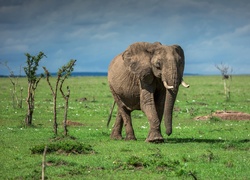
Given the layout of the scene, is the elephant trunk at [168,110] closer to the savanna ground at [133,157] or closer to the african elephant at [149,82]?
the african elephant at [149,82]

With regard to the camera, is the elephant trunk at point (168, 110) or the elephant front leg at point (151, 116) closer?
the elephant trunk at point (168, 110)

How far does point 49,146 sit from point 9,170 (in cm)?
252

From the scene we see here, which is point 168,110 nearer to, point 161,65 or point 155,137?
point 155,137

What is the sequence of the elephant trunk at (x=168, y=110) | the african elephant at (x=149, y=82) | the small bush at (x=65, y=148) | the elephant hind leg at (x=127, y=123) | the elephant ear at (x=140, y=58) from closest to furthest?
the small bush at (x=65, y=148) → the elephant trunk at (x=168, y=110) → the african elephant at (x=149, y=82) → the elephant ear at (x=140, y=58) → the elephant hind leg at (x=127, y=123)

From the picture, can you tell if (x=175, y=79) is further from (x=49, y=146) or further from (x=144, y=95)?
(x=49, y=146)

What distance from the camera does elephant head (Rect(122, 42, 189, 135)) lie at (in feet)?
56.8

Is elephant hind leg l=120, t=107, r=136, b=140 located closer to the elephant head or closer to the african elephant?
the african elephant

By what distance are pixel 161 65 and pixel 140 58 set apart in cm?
114

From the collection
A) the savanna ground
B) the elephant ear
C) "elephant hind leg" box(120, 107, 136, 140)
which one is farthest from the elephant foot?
the elephant ear

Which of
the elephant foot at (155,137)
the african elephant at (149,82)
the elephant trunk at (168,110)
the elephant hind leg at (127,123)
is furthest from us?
the elephant hind leg at (127,123)

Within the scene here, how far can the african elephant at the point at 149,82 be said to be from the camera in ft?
57.2

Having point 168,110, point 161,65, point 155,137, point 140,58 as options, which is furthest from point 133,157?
point 140,58

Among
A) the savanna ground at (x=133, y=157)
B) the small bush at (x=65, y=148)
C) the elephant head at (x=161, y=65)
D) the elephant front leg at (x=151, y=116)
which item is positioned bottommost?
the savanna ground at (x=133, y=157)

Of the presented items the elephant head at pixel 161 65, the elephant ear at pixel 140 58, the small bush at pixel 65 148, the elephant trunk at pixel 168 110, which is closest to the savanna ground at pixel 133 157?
the small bush at pixel 65 148
